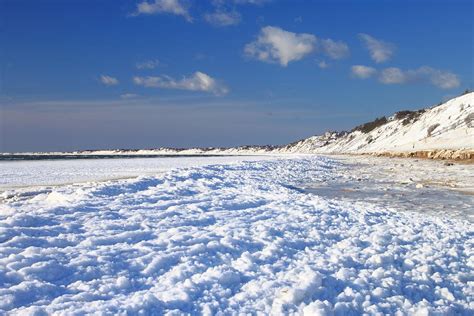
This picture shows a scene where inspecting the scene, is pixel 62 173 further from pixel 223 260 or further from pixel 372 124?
pixel 372 124

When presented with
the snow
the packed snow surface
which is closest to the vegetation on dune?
the snow

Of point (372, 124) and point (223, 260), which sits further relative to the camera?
point (372, 124)

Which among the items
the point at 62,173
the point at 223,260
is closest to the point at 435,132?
the point at 62,173

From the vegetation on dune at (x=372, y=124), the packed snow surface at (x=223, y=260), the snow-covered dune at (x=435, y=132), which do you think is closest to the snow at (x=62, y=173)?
the packed snow surface at (x=223, y=260)

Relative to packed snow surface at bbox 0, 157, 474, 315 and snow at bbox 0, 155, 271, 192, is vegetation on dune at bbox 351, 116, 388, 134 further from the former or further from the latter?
packed snow surface at bbox 0, 157, 474, 315

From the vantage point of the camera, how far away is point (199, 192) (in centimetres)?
1558

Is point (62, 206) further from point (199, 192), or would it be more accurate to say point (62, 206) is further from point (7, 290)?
point (199, 192)

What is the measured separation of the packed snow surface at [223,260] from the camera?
5992mm

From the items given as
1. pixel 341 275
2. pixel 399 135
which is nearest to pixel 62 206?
pixel 341 275

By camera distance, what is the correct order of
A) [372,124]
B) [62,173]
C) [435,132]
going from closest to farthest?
[62,173] < [435,132] < [372,124]

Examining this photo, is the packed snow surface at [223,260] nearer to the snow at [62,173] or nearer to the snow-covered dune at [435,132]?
the snow at [62,173]

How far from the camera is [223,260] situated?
7.58 meters

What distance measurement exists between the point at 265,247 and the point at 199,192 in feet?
24.3

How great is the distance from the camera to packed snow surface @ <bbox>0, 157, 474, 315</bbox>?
5.99 m
